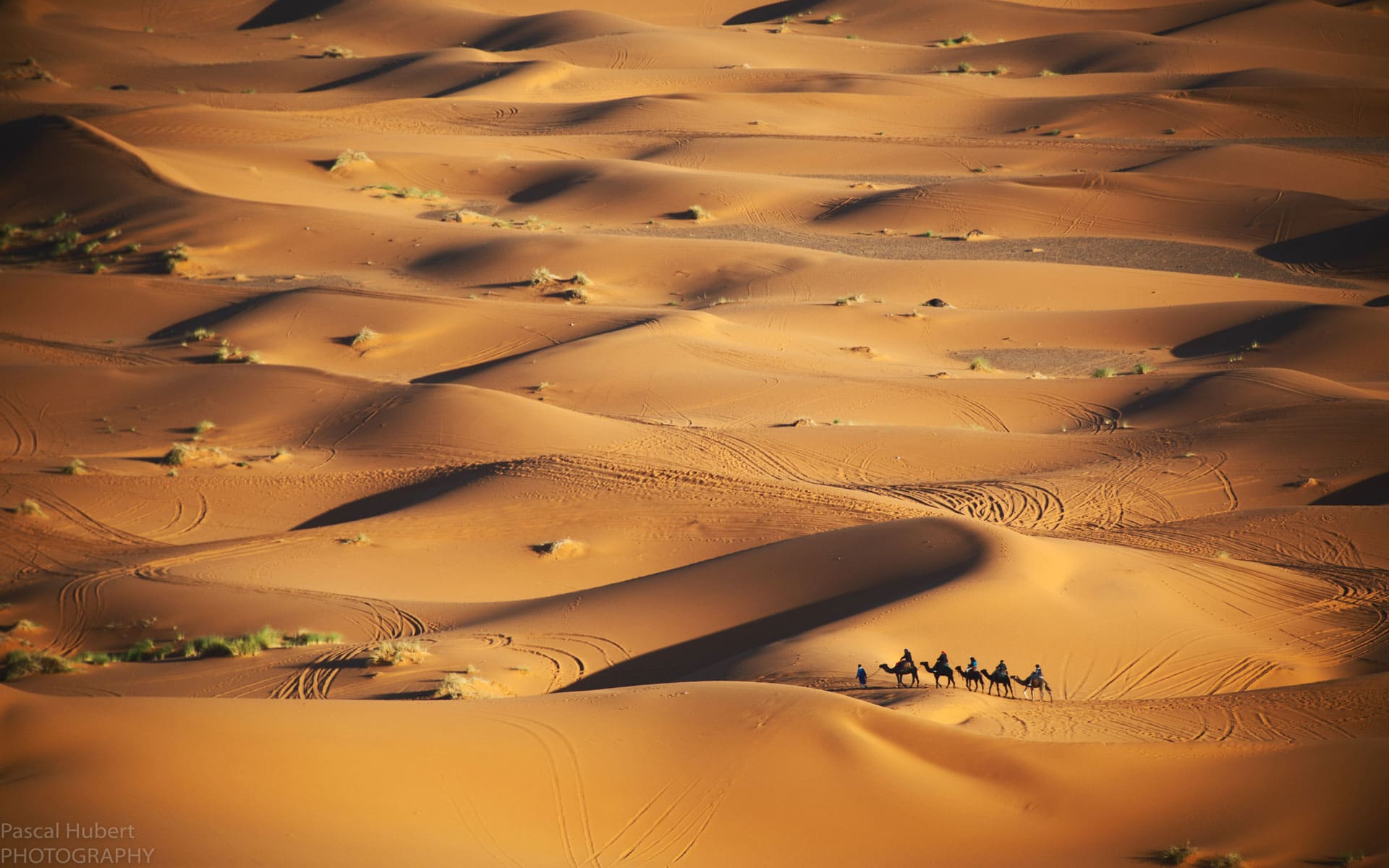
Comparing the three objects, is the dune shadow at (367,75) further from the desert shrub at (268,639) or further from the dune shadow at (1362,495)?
the dune shadow at (1362,495)

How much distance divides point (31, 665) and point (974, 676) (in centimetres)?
986

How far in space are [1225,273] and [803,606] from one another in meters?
25.6

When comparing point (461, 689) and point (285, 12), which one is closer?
point (461, 689)

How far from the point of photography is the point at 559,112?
49812 millimetres

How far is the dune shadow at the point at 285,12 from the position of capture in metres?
69.2

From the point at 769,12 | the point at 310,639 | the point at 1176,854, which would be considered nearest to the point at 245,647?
the point at 310,639

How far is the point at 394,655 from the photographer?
12.2m

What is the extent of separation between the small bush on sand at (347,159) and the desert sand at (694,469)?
121 mm

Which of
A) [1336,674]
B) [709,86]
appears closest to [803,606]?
[1336,674]

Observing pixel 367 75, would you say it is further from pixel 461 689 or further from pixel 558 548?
pixel 461 689

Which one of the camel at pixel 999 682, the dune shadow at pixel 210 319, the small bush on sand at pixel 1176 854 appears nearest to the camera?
the small bush on sand at pixel 1176 854

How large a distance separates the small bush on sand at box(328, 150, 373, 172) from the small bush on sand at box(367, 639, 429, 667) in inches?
1230

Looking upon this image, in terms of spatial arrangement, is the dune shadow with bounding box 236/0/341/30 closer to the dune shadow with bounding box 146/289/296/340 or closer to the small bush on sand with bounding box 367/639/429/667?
the dune shadow with bounding box 146/289/296/340

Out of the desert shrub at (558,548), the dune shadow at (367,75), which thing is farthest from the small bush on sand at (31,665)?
the dune shadow at (367,75)
